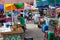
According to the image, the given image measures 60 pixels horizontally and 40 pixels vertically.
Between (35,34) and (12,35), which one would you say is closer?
(12,35)

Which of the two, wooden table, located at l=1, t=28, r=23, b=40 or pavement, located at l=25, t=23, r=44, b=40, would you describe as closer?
wooden table, located at l=1, t=28, r=23, b=40

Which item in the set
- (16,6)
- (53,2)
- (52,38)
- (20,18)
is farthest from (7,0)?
(20,18)

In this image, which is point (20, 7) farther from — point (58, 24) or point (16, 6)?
point (58, 24)

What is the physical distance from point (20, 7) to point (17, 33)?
24.0 feet

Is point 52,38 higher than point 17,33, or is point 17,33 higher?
point 17,33

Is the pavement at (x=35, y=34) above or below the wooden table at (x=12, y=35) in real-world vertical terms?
below

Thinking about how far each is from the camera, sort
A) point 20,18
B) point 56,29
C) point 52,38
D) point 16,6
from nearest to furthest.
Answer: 1. point 56,29
2. point 52,38
3. point 16,6
4. point 20,18

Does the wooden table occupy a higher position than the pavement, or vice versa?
the wooden table

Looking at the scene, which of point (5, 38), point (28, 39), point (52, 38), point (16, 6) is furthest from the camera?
point (16, 6)

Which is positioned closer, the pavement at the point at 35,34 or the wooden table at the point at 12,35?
the wooden table at the point at 12,35

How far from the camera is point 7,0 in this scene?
8.98 metres

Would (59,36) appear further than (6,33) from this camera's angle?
Yes

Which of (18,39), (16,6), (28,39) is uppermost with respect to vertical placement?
(16,6)

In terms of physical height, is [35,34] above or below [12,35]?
Answer: below
